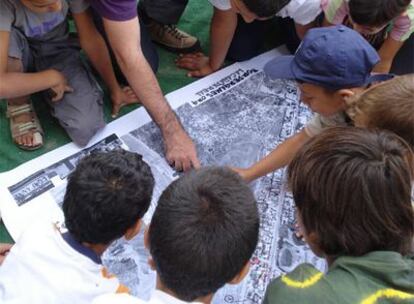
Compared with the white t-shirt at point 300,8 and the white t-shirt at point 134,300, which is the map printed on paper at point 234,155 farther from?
the white t-shirt at point 134,300

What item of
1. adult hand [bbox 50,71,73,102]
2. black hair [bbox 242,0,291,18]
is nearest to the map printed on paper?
adult hand [bbox 50,71,73,102]

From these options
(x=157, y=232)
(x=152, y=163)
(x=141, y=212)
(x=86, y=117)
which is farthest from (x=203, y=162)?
(x=157, y=232)

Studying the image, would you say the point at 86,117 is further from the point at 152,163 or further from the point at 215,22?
the point at 215,22

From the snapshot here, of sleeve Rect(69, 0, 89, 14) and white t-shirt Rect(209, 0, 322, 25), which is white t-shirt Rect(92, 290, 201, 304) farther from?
white t-shirt Rect(209, 0, 322, 25)

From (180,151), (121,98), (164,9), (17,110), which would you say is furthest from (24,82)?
(164,9)

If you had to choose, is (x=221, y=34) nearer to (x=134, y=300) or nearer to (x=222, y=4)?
(x=222, y=4)

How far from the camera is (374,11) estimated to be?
1.02 meters

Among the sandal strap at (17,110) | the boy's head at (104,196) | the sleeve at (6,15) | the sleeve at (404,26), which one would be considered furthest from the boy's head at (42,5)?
the sleeve at (404,26)

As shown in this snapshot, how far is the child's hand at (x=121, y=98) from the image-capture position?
115 centimetres

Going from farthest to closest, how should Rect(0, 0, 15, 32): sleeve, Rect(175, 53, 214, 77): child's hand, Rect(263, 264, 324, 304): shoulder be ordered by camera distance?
Rect(175, 53, 214, 77): child's hand → Rect(0, 0, 15, 32): sleeve → Rect(263, 264, 324, 304): shoulder

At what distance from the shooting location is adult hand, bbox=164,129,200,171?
3.33 feet

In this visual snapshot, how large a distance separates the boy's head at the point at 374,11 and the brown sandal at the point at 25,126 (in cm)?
75

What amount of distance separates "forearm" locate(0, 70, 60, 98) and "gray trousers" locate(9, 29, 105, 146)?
1.9 inches

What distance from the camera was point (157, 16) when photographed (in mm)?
1326
